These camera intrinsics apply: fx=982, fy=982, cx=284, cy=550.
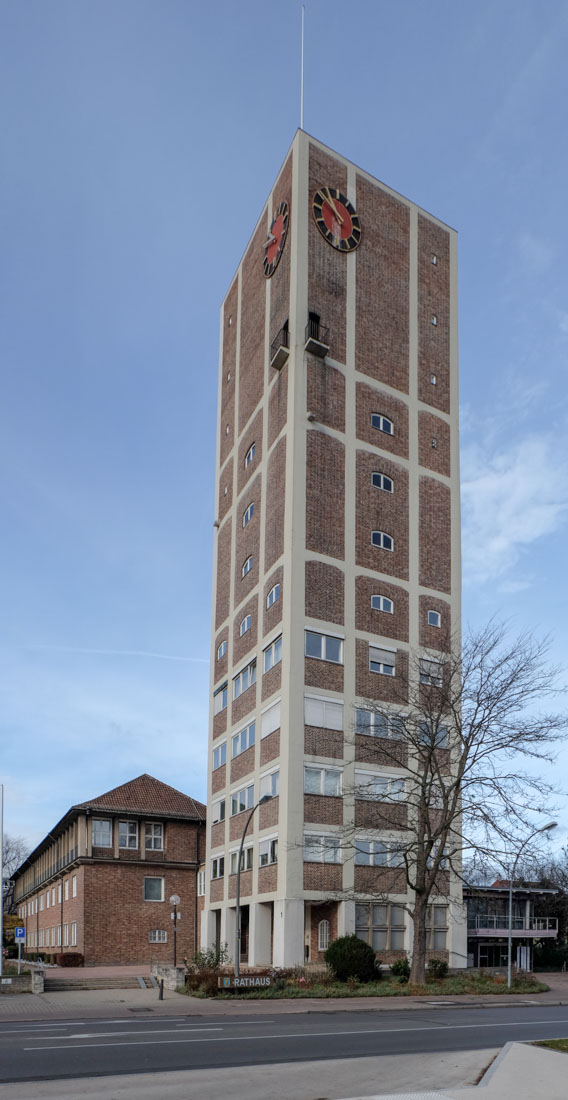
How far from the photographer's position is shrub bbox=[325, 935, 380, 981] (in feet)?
125

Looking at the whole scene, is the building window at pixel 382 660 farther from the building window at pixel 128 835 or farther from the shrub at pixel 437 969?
the building window at pixel 128 835

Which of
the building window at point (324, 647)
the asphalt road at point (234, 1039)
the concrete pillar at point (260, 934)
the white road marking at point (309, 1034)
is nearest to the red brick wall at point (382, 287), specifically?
the building window at point (324, 647)

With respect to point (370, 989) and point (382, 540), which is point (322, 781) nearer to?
point (370, 989)

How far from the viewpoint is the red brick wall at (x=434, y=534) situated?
51312 mm

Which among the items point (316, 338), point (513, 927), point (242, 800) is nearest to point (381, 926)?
point (242, 800)

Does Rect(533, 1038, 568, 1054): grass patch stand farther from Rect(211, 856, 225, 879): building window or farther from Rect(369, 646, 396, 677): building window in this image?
Rect(211, 856, 225, 879): building window

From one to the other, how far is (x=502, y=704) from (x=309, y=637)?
31.1ft

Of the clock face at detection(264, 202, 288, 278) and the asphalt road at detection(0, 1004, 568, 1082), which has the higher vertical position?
the clock face at detection(264, 202, 288, 278)

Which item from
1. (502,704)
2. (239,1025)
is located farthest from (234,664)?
(239,1025)

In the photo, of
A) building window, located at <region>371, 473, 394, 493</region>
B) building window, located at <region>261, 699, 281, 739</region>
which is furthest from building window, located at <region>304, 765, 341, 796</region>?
building window, located at <region>371, 473, 394, 493</region>

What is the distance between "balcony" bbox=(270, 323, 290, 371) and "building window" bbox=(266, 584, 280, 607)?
38.1 ft

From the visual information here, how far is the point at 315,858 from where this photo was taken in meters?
42.3

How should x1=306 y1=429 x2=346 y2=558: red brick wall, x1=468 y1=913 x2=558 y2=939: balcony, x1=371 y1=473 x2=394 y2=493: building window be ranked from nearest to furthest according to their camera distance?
1. x1=306 y1=429 x2=346 y2=558: red brick wall
2. x1=371 y1=473 x2=394 y2=493: building window
3. x1=468 y1=913 x2=558 y2=939: balcony

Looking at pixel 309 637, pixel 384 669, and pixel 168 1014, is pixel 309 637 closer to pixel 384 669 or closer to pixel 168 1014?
pixel 384 669
